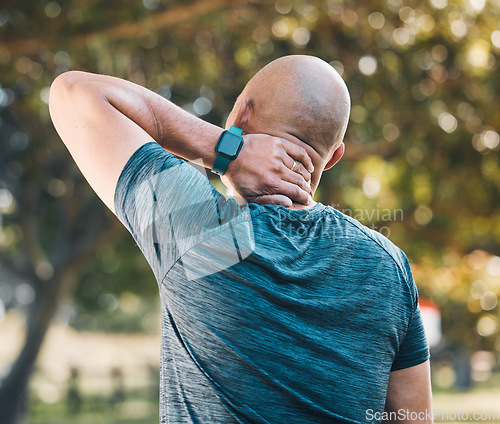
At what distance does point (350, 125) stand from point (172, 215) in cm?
819

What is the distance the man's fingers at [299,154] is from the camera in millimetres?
1581

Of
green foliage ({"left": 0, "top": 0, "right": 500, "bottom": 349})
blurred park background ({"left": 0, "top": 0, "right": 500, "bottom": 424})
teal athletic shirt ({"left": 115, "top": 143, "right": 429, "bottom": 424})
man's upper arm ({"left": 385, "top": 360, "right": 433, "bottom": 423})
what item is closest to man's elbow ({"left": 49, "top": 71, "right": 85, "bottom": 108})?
teal athletic shirt ({"left": 115, "top": 143, "right": 429, "bottom": 424})

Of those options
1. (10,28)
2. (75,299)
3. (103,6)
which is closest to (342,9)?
(103,6)

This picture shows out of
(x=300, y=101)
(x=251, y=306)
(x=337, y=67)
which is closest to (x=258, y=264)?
(x=251, y=306)

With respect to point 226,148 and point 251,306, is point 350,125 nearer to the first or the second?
point 226,148

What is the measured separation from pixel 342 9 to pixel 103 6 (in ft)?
9.86

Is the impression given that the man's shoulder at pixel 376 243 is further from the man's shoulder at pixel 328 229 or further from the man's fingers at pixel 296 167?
the man's fingers at pixel 296 167

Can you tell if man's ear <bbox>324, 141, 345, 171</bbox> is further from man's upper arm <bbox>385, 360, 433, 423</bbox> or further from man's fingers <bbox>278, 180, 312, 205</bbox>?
man's upper arm <bbox>385, 360, 433, 423</bbox>

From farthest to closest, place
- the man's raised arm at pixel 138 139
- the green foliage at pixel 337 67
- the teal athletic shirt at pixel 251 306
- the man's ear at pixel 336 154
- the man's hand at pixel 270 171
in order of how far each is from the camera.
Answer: the green foliage at pixel 337 67
the man's ear at pixel 336 154
the man's hand at pixel 270 171
the man's raised arm at pixel 138 139
the teal athletic shirt at pixel 251 306

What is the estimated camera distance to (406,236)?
1255 cm

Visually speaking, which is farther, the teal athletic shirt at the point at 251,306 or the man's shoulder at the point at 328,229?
the man's shoulder at the point at 328,229

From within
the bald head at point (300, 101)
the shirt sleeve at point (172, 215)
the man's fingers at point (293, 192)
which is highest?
the bald head at point (300, 101)

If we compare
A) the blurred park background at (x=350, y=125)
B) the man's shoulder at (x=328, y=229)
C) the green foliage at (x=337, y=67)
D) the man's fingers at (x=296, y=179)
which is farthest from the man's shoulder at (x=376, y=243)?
the green foliage at (x=337, y=67)

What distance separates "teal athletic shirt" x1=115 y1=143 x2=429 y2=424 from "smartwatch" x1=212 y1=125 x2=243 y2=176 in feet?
0.52
